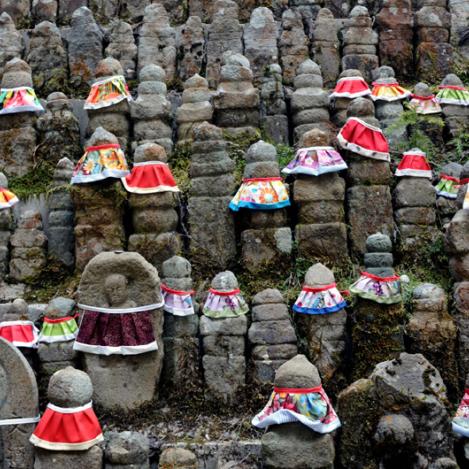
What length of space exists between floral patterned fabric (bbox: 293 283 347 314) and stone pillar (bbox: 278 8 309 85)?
11.9 ft

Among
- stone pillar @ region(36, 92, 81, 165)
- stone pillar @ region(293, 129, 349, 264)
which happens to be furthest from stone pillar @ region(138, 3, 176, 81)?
stone pillar @ region(293, 129, 349, 264)

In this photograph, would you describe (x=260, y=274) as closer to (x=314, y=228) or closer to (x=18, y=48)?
(x=314, y=228)

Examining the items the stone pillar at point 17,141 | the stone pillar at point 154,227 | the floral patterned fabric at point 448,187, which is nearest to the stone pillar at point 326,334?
the stone pillar at point 154,227

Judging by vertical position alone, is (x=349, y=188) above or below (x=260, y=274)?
above

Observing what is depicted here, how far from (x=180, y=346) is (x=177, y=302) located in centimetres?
34

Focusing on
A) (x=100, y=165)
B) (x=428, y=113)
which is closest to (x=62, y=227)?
(x=100, y=165)

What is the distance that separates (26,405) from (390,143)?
4.38 m

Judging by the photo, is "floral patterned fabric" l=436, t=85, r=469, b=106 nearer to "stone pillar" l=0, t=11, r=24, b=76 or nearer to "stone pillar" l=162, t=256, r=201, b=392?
"stone pillar" l=162, t=256, r=201, b=392

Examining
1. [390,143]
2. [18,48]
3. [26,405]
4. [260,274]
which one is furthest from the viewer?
[18,48]

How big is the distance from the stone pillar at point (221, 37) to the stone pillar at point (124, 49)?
0.89 metres

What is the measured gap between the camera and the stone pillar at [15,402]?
4.88 meters

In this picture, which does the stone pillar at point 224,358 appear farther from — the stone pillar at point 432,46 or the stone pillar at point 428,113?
the stone pillar at point 432,46

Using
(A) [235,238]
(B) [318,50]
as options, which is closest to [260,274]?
(A) [235,238]

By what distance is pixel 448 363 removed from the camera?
5488mm
